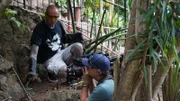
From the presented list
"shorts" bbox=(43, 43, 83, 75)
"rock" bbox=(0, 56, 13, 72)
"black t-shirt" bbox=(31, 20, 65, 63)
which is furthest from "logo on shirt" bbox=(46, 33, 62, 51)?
"rock" bbox=(0, 56, 13, 72)

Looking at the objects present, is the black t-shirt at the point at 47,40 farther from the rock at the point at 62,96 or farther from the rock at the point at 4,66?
the rock at the point at 62,96

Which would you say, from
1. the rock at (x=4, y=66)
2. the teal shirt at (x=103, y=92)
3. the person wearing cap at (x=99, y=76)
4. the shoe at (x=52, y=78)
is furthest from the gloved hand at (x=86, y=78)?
the shoe at (x=52, y=78)

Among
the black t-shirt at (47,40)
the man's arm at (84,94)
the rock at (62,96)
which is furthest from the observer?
the black t-shirt at (47,40)

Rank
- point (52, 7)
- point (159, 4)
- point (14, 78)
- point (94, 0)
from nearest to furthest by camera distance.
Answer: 1. point (159, 4)
2. point (14, 78)
3. point (52, 7)
4. point (94, 0)

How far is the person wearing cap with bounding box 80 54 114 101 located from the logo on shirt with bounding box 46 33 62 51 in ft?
7.38

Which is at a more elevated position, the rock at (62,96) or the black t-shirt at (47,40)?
the black t-shirt at (47,40)

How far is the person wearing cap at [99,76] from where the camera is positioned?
325 centimetres

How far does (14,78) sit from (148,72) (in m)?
2.73

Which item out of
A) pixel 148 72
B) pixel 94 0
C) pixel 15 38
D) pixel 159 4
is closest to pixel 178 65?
pixel 148 72

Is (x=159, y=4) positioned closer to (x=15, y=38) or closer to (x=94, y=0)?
(x=15, y=38)

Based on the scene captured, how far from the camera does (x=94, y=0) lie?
682 cm

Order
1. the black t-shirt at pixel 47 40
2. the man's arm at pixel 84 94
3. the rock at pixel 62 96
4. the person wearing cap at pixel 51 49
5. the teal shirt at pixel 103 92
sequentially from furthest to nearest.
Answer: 1. the black t-shirt at pixel 47 40
2. the person wearing cap at pixel 51 49
3. the rock at pixel 62 96
4. the man's arm at pixel 84 94
5. the teal shirt at pixel 103 92

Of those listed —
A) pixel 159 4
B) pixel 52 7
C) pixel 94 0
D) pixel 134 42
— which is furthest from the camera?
pixel 94 0

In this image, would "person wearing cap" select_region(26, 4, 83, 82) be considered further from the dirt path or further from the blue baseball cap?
the blue baseball cap
